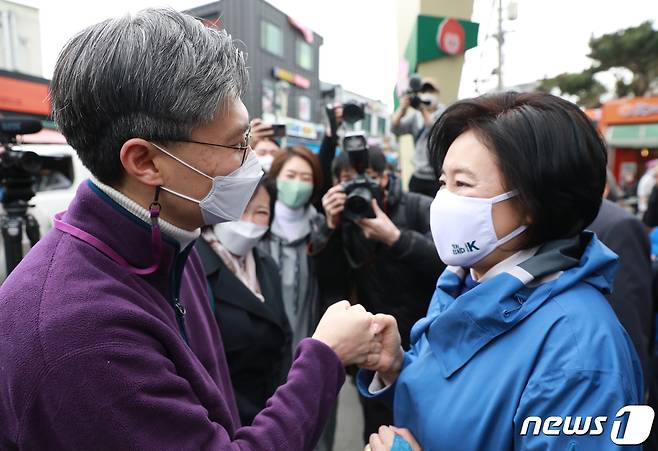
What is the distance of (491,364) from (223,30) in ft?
3.51

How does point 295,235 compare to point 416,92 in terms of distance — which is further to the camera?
point 416,92

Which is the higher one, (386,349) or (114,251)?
(114,251)

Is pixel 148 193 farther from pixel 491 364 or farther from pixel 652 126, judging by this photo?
pixel 652 126

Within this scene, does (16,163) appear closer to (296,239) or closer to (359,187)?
(296,239)

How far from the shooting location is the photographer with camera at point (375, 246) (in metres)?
2.31

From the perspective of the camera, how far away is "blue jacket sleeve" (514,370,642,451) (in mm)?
917

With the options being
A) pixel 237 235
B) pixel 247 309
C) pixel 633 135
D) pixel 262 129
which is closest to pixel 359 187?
pixel 237 235

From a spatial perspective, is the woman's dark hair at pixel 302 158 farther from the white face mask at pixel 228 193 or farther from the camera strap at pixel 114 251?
the camera strap at pixel 114 251

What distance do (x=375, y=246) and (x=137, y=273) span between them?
1.68 meters

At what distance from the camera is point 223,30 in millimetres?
1126

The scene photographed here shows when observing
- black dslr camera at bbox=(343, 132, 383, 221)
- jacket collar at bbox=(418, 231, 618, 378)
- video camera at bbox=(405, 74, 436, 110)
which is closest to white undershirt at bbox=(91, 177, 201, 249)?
jacket collar at bbox=(418, 231, 618, 378)

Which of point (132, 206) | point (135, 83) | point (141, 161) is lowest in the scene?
point (132, 206)

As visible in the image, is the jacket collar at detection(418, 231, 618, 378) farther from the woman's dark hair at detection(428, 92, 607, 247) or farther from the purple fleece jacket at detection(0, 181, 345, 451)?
the purple fleece jacket at detection(0, 181, 345, 451)

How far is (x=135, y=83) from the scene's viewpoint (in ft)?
2.99
